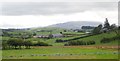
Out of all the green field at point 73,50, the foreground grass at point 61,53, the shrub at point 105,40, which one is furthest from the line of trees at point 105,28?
the foreground grass at point 61,53

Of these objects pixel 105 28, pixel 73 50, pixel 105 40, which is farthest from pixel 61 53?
pixel 105 28

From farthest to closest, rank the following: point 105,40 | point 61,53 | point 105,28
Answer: point 105,28 < point 105,40 < point 61,53

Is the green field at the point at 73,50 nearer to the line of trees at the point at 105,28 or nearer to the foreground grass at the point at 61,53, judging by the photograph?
the foreground grass at the point at 61,53

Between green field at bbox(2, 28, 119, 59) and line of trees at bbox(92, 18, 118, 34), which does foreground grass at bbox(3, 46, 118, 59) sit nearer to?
green field at bbox(2, 28, 119, 59)

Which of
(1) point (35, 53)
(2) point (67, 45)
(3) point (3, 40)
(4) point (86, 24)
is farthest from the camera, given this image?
(4) point (86, 24)

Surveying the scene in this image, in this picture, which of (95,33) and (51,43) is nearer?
(51,43)

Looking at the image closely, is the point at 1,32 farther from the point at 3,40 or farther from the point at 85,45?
the point at 85,45

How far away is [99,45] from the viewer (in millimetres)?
54438

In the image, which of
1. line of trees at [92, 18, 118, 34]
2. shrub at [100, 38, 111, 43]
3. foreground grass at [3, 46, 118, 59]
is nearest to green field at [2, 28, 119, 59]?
foreground grass at [3, 46, 118, 59]

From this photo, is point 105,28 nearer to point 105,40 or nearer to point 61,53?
point 105,40

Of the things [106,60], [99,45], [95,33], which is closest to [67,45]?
[99,45]

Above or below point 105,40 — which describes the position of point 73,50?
below

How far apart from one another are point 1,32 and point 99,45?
21492 millimetres

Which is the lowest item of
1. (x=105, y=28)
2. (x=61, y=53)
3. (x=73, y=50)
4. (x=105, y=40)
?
(x=61, y=53)
